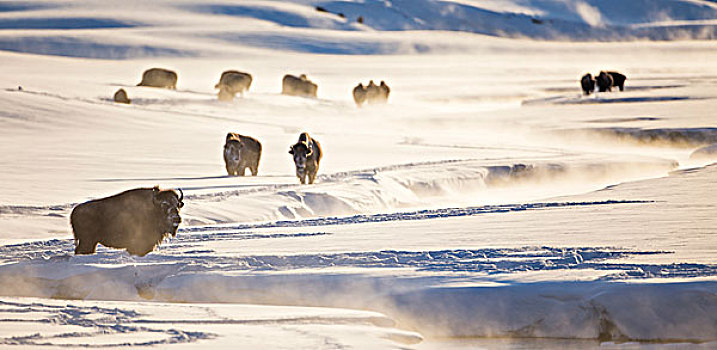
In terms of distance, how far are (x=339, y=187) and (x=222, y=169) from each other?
10.2 feet

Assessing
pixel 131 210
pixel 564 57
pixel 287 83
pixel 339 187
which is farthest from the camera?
pixel 564 57

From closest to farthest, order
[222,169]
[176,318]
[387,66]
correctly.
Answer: [176,318] < [222,169] < [387,66]

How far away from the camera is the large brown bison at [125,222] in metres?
10.2

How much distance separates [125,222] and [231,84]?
79.8ft

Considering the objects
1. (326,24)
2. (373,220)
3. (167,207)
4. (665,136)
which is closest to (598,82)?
(665,136)

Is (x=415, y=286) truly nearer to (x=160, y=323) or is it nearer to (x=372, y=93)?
(x=160, y=323)

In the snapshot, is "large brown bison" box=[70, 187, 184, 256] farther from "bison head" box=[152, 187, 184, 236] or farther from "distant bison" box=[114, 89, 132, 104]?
"distant bison" box=[114, 89, 132, 104]

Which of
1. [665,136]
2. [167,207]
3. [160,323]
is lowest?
[160,323]

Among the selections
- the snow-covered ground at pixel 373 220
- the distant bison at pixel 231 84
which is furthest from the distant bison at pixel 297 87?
the distant bison at pixel 231 84

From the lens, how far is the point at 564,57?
7125 centimetres

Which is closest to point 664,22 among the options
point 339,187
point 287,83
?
point 287,83

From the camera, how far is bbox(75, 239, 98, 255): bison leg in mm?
10297

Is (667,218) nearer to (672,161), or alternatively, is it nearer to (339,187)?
(339,187)

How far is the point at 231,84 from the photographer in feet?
113
